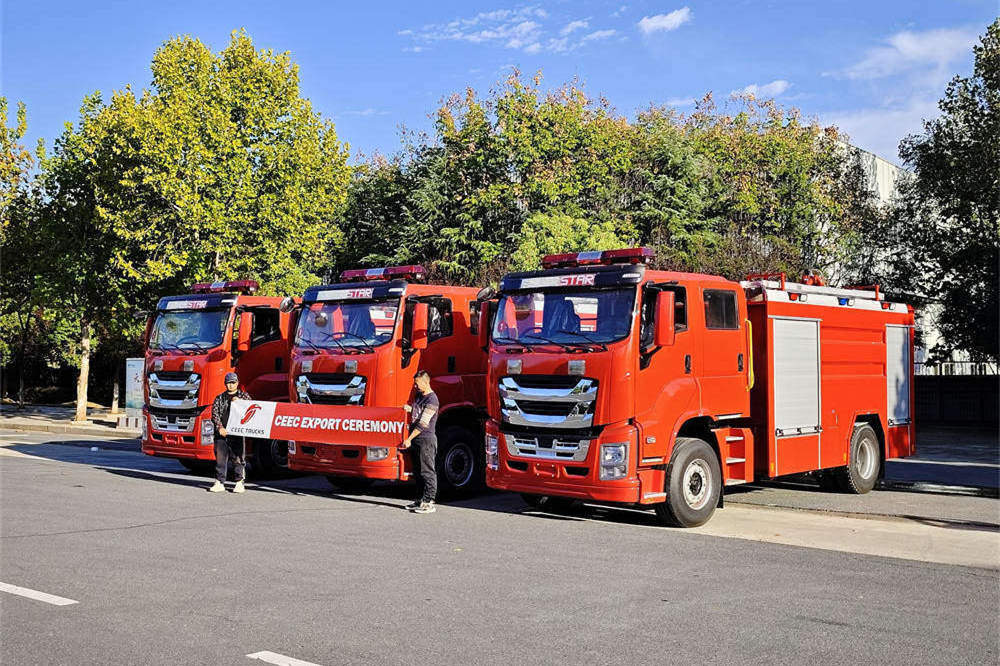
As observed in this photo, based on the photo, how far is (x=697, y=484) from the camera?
41.6ft

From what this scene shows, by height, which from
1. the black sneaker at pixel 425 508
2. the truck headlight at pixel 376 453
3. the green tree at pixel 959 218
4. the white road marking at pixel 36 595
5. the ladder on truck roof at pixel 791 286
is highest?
the green tree at pixel 959 218

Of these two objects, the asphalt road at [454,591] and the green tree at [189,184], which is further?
the green tree at [189,184]

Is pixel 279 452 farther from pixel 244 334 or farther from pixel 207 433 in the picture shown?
pixel 244 334

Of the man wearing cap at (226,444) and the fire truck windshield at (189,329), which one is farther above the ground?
the fire truck windshield at (189,329)

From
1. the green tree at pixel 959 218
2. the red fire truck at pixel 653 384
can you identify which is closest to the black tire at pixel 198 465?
the red fire truck at pixel 653 384

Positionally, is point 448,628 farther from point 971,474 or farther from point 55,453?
point 55,453

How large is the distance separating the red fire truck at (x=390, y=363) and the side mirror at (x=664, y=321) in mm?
3162

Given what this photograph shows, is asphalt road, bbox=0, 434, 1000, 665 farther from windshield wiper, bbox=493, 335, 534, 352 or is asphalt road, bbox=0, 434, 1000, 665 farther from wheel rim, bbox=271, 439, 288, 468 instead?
wheel rim, bbox=271, 439, 288, 468

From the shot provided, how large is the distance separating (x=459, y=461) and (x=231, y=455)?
3402 mm

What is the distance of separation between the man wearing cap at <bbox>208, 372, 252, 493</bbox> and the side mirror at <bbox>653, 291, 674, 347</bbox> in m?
6.67

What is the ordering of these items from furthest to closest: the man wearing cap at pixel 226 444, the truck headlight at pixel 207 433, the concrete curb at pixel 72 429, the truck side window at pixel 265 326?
1. the concrete curb at pixel 72 429
2. the truck side window at pixel 265 326
3. the truck headlight at pixel 207 433
4. the man wearing cap at pixel 226 444

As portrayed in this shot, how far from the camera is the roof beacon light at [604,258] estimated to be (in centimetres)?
1279

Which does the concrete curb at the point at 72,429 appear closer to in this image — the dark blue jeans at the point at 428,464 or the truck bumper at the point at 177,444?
the truck bumper at the point at 177,444

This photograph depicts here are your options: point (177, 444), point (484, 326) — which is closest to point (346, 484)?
point (177, 444)
